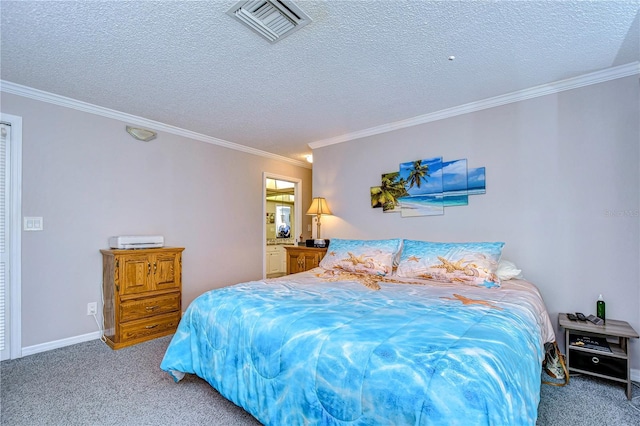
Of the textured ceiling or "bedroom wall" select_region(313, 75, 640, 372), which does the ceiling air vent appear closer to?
the textured ceiling

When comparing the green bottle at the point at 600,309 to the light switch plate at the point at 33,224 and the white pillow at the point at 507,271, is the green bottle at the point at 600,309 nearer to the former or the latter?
the white pillow at the point at 507,271

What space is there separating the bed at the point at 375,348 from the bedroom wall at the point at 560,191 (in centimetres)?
53

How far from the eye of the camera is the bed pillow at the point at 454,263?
2.41 m

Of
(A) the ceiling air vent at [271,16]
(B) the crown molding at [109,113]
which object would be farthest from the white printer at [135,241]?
(A) the ceiling air vent at [271,16]

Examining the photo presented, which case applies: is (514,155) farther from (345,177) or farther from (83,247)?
(83,247)

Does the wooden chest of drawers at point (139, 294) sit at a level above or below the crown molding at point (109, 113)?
below

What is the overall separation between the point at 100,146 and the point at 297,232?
304cm

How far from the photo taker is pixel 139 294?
3.08 meters

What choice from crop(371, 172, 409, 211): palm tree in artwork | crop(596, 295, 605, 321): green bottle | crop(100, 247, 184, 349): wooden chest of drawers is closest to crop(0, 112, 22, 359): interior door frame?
crop(100, 247, 184, 349): wooden chest of drawers

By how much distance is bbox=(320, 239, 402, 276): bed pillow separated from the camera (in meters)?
2.94

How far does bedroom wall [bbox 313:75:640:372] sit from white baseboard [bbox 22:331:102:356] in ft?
11.8

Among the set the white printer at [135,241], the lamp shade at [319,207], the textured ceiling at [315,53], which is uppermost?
the textured ceiling at [315,53]

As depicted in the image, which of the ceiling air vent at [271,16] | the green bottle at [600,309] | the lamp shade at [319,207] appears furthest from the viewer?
the lamp shade at [319,207]

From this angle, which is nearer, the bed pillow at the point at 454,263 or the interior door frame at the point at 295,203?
the bed pillow at the point at 454,263
